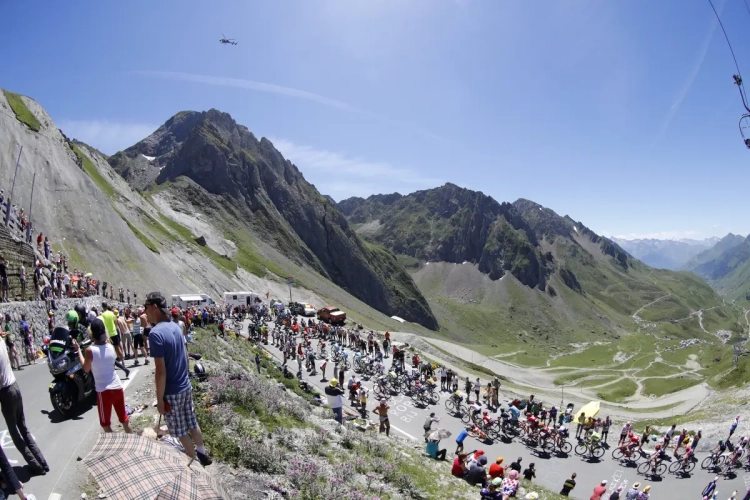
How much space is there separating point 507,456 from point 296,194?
136m

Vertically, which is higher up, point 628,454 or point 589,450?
point 628,454

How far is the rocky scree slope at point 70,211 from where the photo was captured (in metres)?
39.9

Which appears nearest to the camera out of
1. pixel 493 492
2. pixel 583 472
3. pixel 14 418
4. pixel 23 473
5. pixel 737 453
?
pixel 14 418

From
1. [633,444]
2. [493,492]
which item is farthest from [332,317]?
[493,492]

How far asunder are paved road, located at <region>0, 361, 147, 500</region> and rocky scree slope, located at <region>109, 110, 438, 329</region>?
108524mm

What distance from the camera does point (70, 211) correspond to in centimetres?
4397

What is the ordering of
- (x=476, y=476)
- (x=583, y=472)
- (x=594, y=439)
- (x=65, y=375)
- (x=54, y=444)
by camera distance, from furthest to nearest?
(x=594, y=439)
(x=583, y=472)
(x=476, y=476)
(x=65, y=375)
(x=54, y=444)

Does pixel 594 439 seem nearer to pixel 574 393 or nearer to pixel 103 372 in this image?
pixel 103 372

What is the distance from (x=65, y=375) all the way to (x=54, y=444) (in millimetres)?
1478

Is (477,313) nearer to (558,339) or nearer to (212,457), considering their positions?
(558,339)

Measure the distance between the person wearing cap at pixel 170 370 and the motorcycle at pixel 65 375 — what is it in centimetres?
407

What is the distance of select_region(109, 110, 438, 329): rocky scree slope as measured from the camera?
4811 inches

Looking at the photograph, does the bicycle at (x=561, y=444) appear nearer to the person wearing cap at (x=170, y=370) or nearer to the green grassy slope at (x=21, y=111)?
the person wearing cap at (x=170, y=370)

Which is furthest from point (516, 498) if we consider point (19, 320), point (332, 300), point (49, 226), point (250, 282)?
point (332, 300)
